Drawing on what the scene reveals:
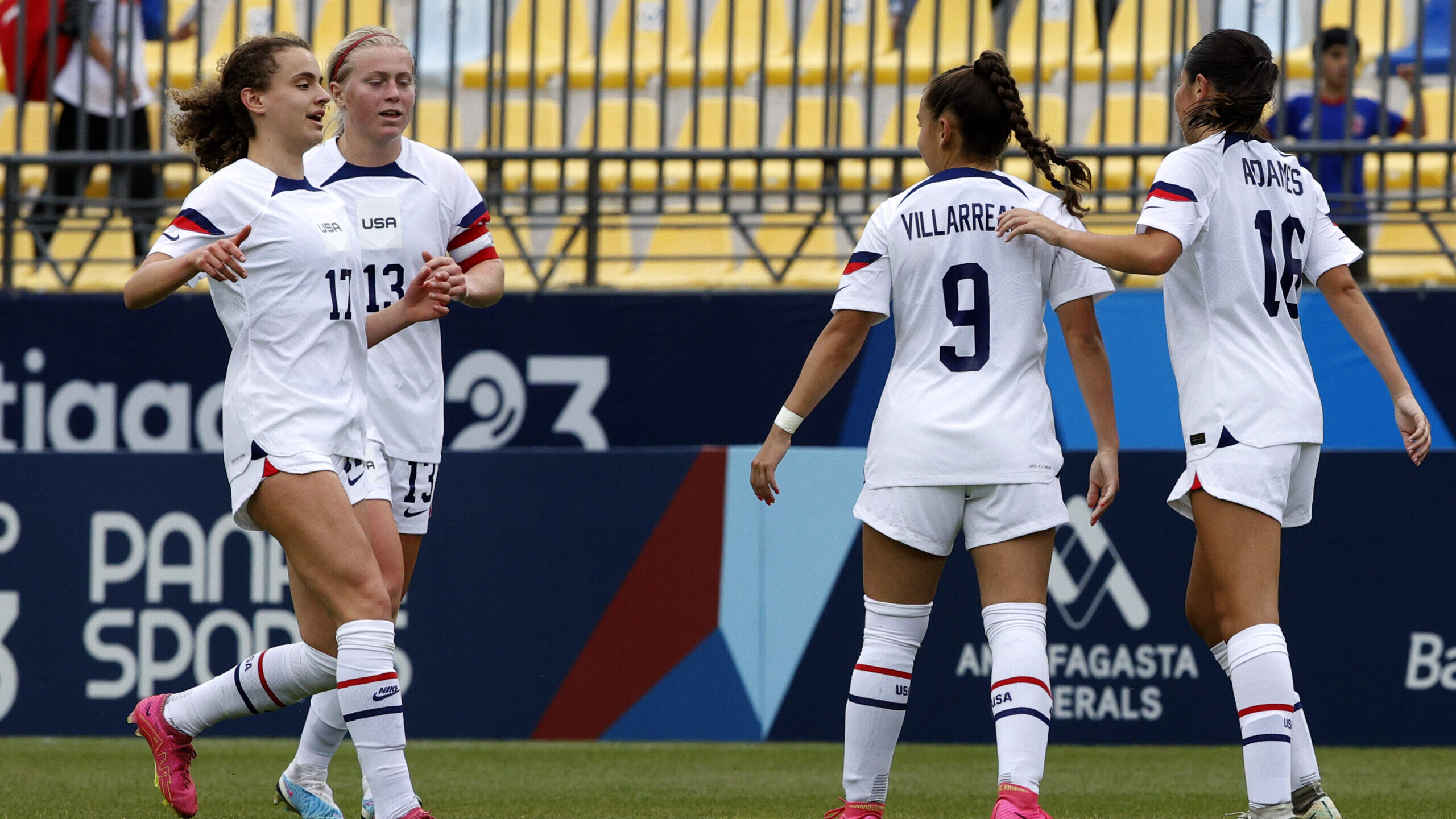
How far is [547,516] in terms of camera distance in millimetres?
7172

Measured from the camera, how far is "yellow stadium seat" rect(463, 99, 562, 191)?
9.34 metres

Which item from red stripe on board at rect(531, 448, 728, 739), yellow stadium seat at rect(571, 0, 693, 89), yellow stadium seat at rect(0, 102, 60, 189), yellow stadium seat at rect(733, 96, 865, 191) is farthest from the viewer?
yellow stadium seat at rect(0, 102, 60, 189)

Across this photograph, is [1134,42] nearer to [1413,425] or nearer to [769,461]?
[1413,425]

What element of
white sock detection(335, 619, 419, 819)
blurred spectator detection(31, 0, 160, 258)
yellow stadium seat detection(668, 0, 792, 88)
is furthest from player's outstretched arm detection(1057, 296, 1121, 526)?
yellow stadium seat detection(668, 0, 792, 88)

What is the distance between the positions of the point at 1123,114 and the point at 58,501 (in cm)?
543

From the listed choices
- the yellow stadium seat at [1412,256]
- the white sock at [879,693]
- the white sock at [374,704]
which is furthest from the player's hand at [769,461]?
the yellow stadium seat at [1412,256]

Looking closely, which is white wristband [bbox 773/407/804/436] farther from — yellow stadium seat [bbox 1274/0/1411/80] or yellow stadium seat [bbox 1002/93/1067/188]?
yellow stadium seat [bbox 1274/0/1411/80]

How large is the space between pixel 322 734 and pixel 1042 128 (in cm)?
545

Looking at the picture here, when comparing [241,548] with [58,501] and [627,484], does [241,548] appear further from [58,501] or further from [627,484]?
[627,484]

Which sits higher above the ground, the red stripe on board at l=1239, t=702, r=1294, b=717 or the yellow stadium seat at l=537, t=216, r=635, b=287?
the yellow stadium seat at l=537, t=216, r=635, b=287

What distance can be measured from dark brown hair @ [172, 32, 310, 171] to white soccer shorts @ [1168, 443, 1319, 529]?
230 cm

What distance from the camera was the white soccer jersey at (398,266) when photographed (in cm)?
480

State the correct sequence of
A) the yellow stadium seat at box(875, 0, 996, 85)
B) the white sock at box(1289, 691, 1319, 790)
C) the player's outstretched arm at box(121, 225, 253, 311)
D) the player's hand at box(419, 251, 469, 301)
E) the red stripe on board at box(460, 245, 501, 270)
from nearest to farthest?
the player's outstretched arm at box(121, 225, 253, 311)
the white sock at box(1289, 691, 1319, 790)
the player's hand at box(419, 251, 469, 301)
the red stripe on board at box(460, 245, 501, 270)
the yellow stadium seat at box(875, 0, 996, 85)

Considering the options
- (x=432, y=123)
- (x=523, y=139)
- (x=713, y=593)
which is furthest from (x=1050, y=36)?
(x=713, y=593)
